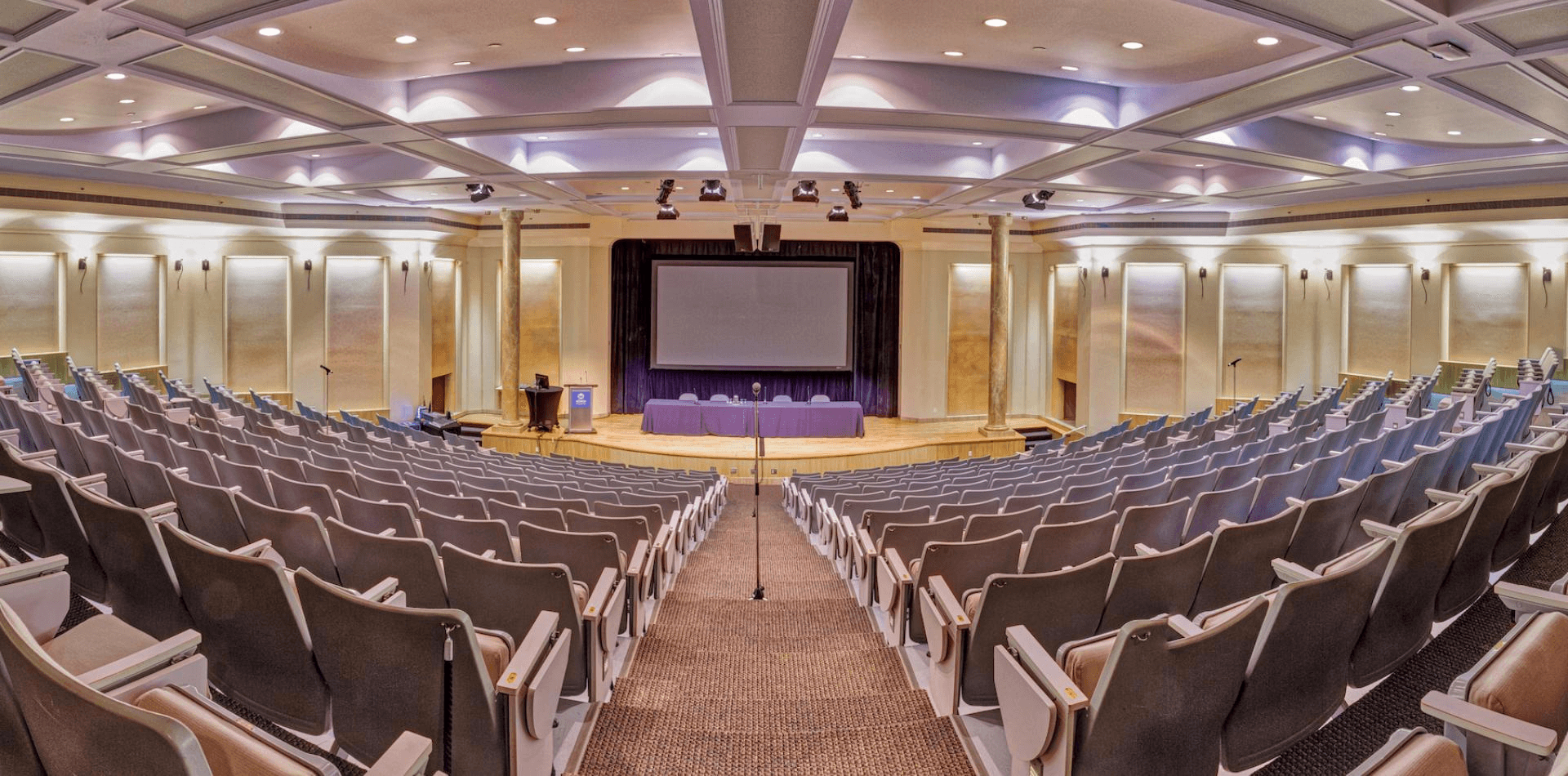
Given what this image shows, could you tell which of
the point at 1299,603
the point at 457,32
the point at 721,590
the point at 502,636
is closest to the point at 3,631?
the point at 502,636

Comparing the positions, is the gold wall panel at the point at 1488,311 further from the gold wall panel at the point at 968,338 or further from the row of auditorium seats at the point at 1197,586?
the row of auditorium seats at the point at 1197,586

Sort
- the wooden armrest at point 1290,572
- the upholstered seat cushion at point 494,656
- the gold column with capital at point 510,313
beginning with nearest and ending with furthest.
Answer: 1. the upholstered seat cushion at point 494,656
2. the wooden armrest at point 1290,572
3. the gold column with capital at point 510,313

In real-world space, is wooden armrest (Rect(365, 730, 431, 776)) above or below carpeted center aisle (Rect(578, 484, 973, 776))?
above

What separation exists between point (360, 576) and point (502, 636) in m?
1.32

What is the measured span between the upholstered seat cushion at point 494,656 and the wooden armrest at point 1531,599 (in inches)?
109

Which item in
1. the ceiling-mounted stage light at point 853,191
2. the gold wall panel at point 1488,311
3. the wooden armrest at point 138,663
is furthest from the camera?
the gold wall panel at point 1488,311

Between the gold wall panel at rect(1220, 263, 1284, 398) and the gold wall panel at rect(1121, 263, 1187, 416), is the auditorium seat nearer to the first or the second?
the gold wall panel at rect(1121, 263, 1187, 416)

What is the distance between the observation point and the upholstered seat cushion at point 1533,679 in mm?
1828

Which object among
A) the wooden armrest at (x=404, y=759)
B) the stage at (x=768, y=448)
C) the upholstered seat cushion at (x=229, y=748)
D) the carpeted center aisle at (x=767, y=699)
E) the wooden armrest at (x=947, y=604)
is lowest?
the stage at (x=768, y=448)

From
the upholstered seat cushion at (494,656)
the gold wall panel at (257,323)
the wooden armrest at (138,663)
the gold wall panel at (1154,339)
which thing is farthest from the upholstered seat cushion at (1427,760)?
the gold wall panel at (257,323)

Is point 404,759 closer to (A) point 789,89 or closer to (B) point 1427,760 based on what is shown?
(B) point 1427,760

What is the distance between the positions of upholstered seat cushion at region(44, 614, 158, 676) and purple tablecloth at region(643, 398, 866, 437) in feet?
49.0

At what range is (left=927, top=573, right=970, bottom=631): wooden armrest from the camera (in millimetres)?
3240

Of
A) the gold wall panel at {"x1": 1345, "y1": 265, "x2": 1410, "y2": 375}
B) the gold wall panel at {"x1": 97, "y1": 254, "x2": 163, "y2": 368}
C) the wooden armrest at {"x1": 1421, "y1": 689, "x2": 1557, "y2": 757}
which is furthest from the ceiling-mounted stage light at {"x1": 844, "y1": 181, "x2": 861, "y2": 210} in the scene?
the gold wall panel at {"x1": 97, "y1": 254, "x2": 163, "y2": 368}
